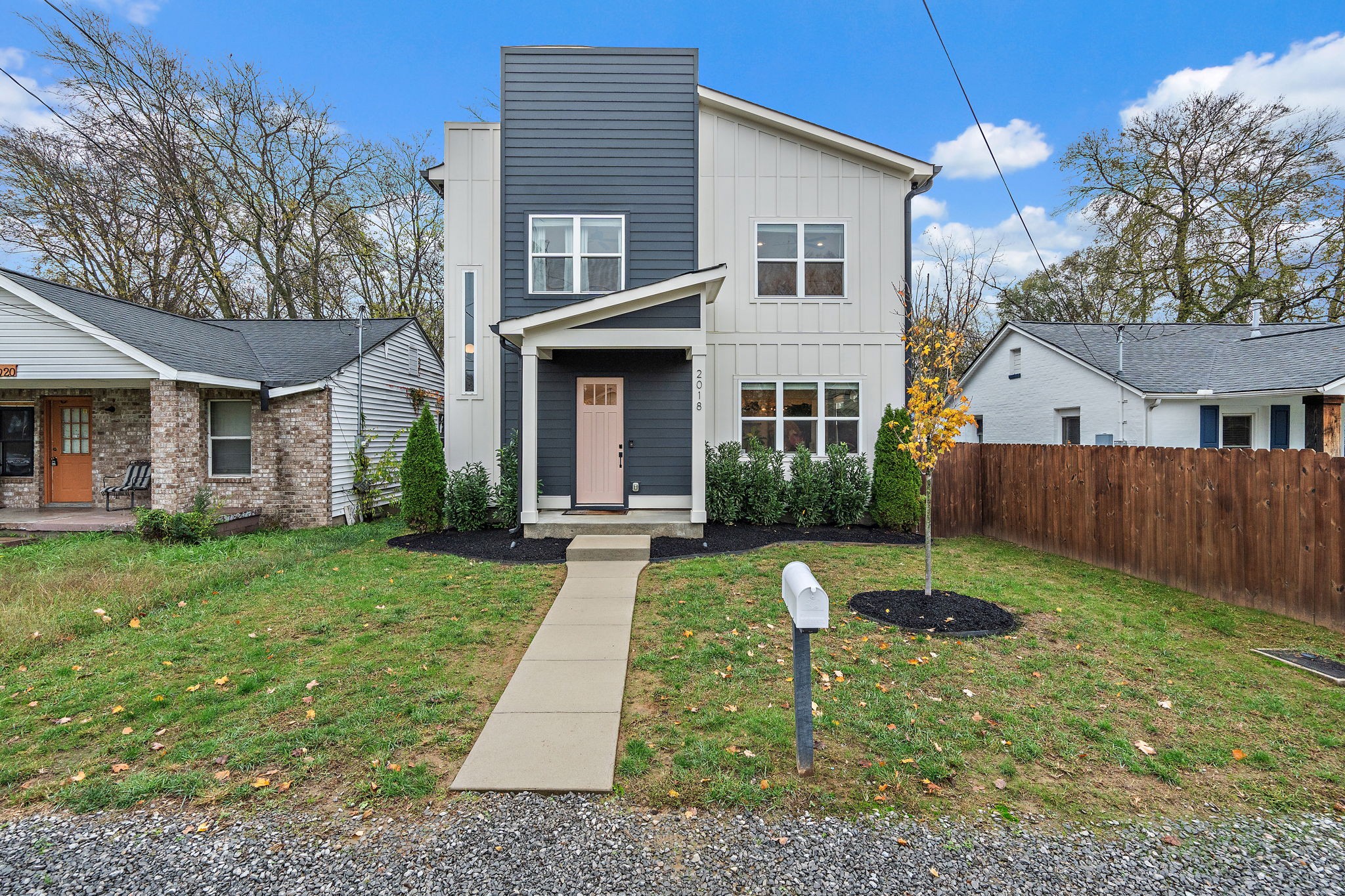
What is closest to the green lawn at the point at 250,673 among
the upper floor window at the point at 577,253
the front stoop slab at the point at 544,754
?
the front stoop slab at the point at 544,754

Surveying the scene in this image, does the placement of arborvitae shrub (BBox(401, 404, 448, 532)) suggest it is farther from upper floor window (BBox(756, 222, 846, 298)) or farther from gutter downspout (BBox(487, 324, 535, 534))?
upper floor window (BBox(756, 222, 846, 298))

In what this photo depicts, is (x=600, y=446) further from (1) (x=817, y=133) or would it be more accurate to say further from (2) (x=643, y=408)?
(1) (x=817, y=133)

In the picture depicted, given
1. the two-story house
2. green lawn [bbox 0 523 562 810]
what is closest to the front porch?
green lawn [bbox 0 523 562 810]

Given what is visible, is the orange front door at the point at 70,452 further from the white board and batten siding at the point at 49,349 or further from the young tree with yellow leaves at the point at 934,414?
the young tree with yellow leaves at the point at 934,414

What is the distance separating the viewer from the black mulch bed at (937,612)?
496cm

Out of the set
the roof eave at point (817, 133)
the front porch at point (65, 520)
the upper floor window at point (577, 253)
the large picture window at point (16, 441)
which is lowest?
the front porch at point (65, 520)

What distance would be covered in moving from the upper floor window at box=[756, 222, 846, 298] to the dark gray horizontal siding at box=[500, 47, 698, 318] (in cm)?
146

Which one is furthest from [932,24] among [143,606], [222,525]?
[222,525]

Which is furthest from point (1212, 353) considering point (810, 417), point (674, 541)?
point (674, 541)

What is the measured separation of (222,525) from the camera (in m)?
9.85

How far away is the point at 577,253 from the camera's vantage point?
996 centimetres

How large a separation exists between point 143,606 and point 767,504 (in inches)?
308

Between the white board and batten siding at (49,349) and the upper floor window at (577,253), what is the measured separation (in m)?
6.80

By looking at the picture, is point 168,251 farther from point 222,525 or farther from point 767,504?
point 767,504
